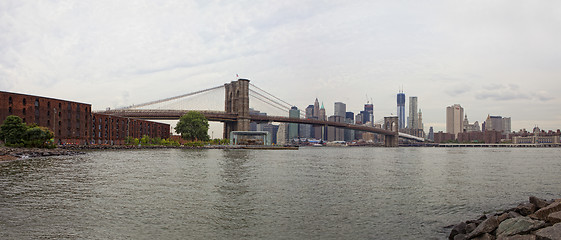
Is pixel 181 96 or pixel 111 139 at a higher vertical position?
pixel 181 96

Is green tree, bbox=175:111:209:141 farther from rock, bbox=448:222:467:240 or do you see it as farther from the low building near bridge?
rock, bbox=448:222:467:240

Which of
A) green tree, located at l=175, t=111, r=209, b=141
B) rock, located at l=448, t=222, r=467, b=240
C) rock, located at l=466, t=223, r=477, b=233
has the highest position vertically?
green tree, located at l=175, t=111, r=209, b=141

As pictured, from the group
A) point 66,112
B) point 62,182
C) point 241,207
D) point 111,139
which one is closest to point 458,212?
point 241,207

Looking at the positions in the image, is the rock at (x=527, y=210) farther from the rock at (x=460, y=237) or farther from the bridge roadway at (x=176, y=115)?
the bridge roadway at (x=176, y=115)

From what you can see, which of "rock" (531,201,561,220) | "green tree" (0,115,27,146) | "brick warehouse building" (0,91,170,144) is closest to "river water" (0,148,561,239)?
"rock" (531,201,561,220)

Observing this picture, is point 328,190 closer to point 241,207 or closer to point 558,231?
point 241,207

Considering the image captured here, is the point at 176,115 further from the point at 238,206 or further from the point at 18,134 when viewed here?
the point at 238,206

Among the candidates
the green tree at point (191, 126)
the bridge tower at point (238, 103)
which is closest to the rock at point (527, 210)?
the green tree at point (191, 126)

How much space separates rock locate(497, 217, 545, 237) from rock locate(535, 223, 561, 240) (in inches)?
30.9

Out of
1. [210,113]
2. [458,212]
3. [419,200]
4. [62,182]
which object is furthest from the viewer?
[210,113]

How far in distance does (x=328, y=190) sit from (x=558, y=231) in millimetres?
15305

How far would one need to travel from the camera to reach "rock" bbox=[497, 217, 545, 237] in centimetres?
1091

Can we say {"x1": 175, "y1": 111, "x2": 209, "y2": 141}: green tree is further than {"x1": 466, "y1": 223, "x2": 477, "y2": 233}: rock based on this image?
Yes

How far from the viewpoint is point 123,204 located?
18.3 metres
